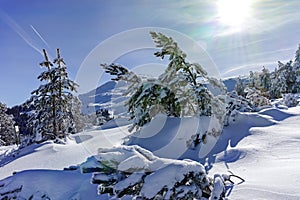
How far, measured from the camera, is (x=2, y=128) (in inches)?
1011

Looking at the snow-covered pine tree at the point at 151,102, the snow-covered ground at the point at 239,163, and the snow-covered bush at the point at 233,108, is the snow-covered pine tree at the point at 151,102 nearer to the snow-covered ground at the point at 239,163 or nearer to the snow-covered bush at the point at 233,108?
the snow-covered ground at the point at 239,163

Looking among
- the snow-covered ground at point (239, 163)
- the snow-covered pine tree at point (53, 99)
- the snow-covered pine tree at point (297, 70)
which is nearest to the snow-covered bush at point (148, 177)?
the snow-covered ground at point (239, 163)

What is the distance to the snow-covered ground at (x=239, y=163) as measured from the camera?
330cm

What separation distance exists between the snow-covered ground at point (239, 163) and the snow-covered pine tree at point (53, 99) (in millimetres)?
6322

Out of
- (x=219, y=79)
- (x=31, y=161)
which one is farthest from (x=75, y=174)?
(x=219, y=79)

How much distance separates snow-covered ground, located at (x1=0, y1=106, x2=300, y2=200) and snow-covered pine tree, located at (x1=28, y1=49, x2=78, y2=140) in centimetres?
632

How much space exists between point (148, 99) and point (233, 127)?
2.26m

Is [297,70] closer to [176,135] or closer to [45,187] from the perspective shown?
[176,135]

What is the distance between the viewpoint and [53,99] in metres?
13.2

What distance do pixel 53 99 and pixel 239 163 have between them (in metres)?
10.9

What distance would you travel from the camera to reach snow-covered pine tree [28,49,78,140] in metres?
13.0

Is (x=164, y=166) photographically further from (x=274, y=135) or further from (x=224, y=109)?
(x=224, y=109)

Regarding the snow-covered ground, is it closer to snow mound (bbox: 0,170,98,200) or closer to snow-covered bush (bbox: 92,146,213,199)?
snow mound (bbox: 0,170,98,200)

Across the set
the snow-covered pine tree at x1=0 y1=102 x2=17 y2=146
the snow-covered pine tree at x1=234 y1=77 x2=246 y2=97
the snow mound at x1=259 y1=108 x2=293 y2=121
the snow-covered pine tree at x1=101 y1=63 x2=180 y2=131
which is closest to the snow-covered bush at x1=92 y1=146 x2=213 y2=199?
the snow-covered pine tree at x1=101 y1=63 x2=180 y2=131
